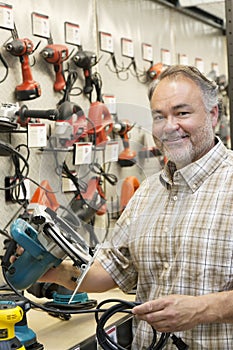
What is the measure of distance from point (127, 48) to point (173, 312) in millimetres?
2315

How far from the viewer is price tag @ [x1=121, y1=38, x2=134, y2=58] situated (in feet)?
11.9

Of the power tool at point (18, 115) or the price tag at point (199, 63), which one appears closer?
the power tool at point (18, 115)

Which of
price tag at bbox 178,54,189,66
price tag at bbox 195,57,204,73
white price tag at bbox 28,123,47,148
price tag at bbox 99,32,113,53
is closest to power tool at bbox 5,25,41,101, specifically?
white price tag at bbox 28,123,47,148

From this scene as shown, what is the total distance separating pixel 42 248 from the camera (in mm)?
1818

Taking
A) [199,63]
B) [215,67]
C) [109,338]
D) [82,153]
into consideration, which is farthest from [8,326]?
[215,67]

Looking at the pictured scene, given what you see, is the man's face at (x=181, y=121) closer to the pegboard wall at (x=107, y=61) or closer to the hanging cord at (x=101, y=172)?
the pegboard wall at (x=107, y=61)

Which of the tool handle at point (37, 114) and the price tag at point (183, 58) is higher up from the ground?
the price tag at point (183, 58)

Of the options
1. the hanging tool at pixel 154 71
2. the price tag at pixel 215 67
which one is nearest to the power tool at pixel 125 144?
the hanging tool at pixel 154 71

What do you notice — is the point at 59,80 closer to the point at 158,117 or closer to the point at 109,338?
the point at 158,117

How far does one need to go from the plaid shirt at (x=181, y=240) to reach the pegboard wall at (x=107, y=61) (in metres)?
0.10

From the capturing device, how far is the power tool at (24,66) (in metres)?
2.69

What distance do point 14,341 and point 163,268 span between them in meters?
0.53

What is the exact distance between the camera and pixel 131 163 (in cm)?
183

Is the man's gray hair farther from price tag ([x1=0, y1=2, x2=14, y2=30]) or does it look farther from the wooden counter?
price tag ([x1=0, y1=2, x2=14, y2=30])
